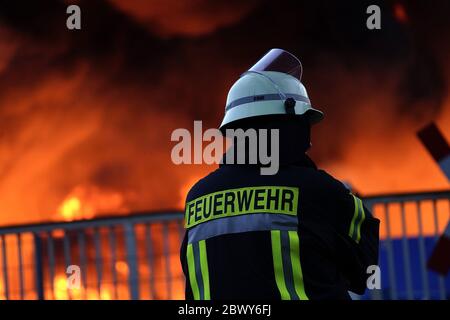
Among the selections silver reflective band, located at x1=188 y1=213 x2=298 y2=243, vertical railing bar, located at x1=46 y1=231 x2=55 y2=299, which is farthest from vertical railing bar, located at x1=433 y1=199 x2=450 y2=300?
silver reflective band, located at x1=188 y1=213 x2=298 y2=243

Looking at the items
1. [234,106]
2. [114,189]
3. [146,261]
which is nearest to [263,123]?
[234,106]

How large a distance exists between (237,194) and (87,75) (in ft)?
29.7

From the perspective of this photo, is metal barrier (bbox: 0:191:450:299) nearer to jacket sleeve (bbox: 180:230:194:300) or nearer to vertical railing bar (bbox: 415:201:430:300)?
vertical railing bar (bbox: 415:201:430:300)

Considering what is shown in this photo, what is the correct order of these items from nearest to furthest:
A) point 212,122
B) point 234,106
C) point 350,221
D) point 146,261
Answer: point 350,221 < point 234,106 < point 146,261 < point 212,122

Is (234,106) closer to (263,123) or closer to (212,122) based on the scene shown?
(263,123)

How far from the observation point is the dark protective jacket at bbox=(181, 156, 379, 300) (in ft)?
10.2

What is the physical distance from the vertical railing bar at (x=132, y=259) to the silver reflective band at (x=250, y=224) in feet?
12.2

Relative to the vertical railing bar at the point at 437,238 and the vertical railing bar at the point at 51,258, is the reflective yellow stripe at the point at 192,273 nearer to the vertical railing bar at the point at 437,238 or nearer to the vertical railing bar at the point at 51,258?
the vertical railing bar at the point at 437,238

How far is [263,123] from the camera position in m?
3.34

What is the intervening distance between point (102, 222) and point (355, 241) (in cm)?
404

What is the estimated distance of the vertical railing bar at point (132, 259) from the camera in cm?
692

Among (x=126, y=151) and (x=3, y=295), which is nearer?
(x=3, y=295)

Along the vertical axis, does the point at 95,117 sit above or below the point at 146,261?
above

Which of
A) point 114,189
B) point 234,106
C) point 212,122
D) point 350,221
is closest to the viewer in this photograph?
point 350,221
